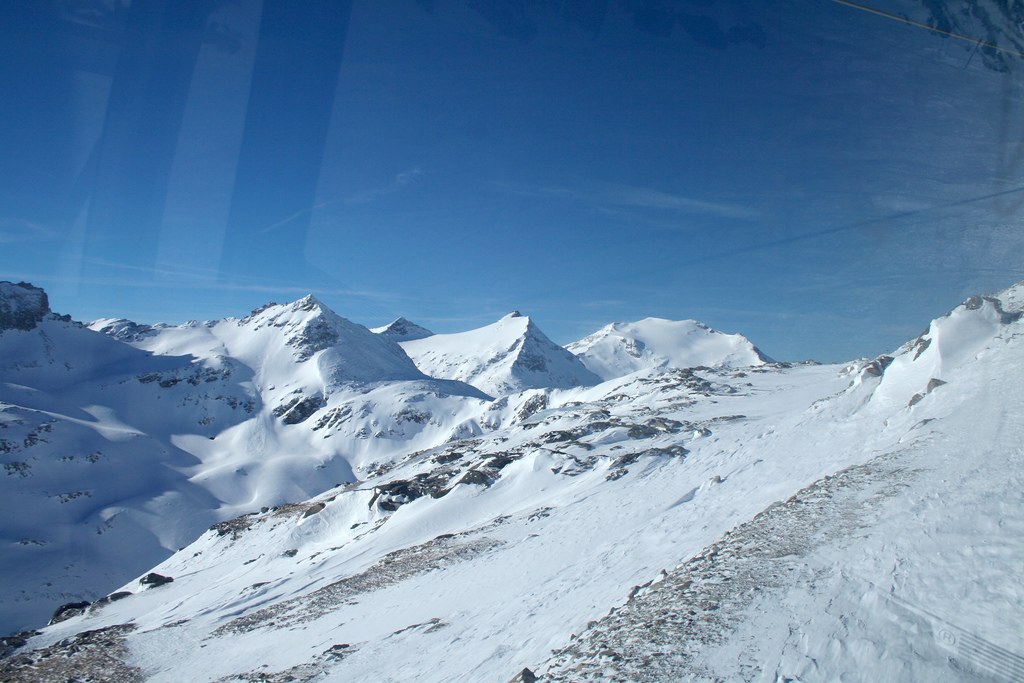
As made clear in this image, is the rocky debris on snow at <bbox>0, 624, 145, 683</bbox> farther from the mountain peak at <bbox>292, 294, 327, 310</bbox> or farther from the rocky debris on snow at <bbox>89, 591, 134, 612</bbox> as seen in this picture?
the mountain peak at <bbox>292, 294, 327, 310</bbox>

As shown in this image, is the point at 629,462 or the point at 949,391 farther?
the point at 629,462

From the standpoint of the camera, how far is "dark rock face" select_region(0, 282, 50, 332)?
14300cm

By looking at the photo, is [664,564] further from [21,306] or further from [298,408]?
[21,306]

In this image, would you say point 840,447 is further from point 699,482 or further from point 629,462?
point 629,462

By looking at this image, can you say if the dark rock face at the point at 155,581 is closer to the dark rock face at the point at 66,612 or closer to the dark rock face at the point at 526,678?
the dark rock face at the point at 66,612

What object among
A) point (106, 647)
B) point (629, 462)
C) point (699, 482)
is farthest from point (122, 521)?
point (699, 482)

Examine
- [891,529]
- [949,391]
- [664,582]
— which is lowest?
[664,582]

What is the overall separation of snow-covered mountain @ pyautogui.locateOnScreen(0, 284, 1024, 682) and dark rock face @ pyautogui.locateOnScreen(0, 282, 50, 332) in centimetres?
14898

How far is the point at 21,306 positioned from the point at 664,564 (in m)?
188

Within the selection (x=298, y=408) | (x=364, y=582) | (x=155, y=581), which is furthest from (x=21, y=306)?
(x=364, y=582)

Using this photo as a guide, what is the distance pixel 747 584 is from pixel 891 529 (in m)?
3.11

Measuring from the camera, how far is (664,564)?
13891mm

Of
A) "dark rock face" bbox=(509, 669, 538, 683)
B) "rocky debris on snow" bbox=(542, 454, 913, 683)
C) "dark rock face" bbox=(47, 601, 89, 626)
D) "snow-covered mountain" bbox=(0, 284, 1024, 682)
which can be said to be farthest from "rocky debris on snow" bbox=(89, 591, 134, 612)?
"rocky debris on snow" bbox=(542, 454, 913, 683)

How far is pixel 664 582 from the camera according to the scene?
37.6 ft
